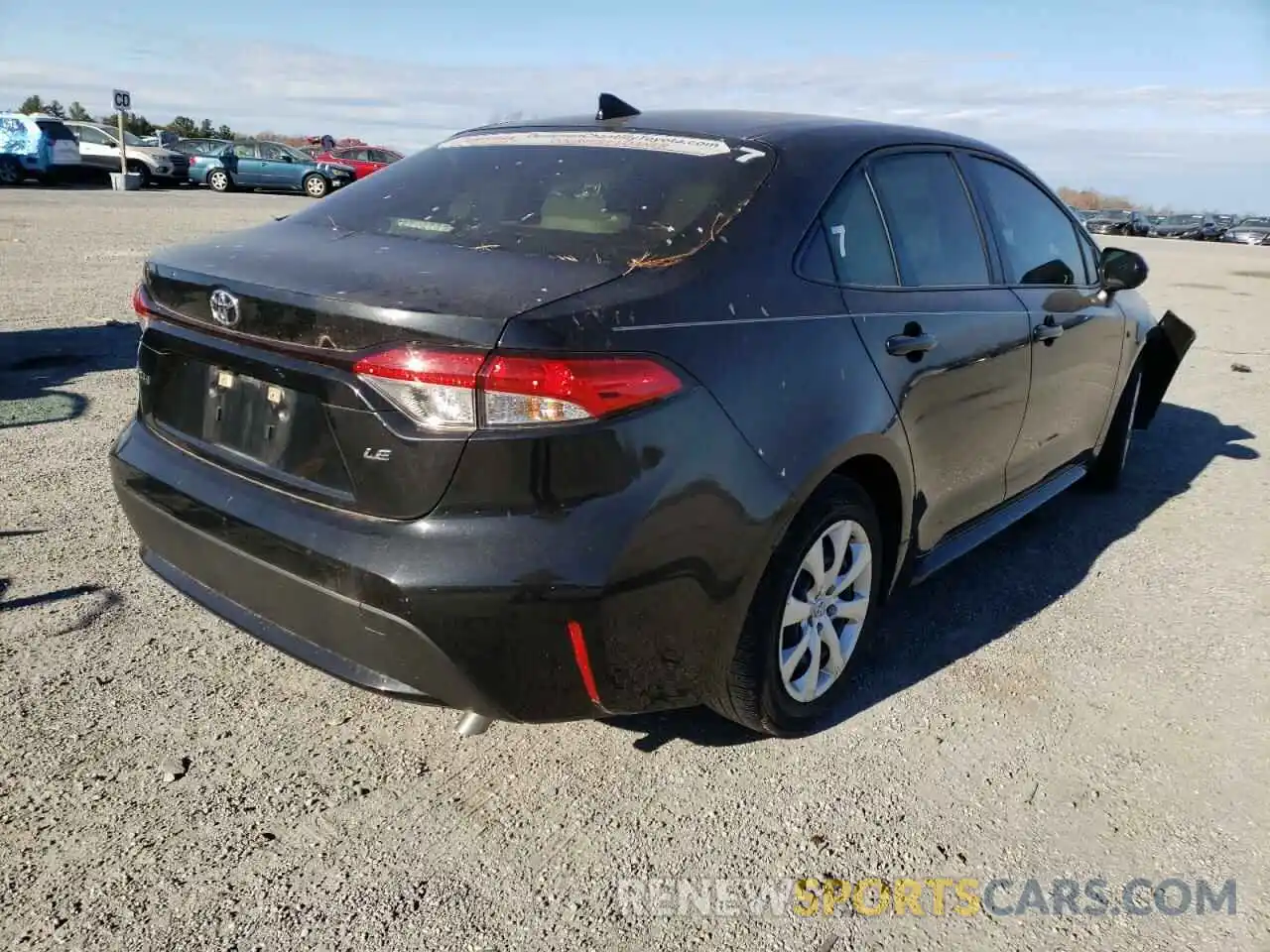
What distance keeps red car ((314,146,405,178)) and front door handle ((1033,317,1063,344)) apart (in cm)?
2891

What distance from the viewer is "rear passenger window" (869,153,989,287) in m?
3.08

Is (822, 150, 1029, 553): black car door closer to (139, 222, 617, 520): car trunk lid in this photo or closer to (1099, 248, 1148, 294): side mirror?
(139, 222, 617, 520): car trunk lid

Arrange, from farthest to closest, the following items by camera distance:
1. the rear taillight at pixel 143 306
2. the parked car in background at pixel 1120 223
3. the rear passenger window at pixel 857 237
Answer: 1. the parked car in background at pixel 1120 223
2. the rear passenger window at pixel 857 237
3. the rear taillight at pixel 143 306

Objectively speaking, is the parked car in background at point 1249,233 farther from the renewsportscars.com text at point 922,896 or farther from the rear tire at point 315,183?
the renewsportscars.com text at point 922,896

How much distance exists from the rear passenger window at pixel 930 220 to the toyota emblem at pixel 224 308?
1.87 meters

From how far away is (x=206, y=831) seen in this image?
7.66ft

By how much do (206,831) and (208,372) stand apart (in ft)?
3.59

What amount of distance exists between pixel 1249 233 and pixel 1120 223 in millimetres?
5344

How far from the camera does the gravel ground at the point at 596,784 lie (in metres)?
2.16

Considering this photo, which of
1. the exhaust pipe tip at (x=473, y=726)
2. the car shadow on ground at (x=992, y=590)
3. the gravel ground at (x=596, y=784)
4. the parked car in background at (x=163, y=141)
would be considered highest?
the parked car in background at (x=163, y=141)

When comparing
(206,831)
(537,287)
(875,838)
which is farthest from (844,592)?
(206,831)

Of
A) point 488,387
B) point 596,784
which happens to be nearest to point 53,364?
point 596,784

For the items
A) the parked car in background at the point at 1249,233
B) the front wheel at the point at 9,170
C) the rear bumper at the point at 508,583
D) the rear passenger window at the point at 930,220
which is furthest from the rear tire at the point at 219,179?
the parked car in background at the point at 1249,233

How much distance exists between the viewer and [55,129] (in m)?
24.8
